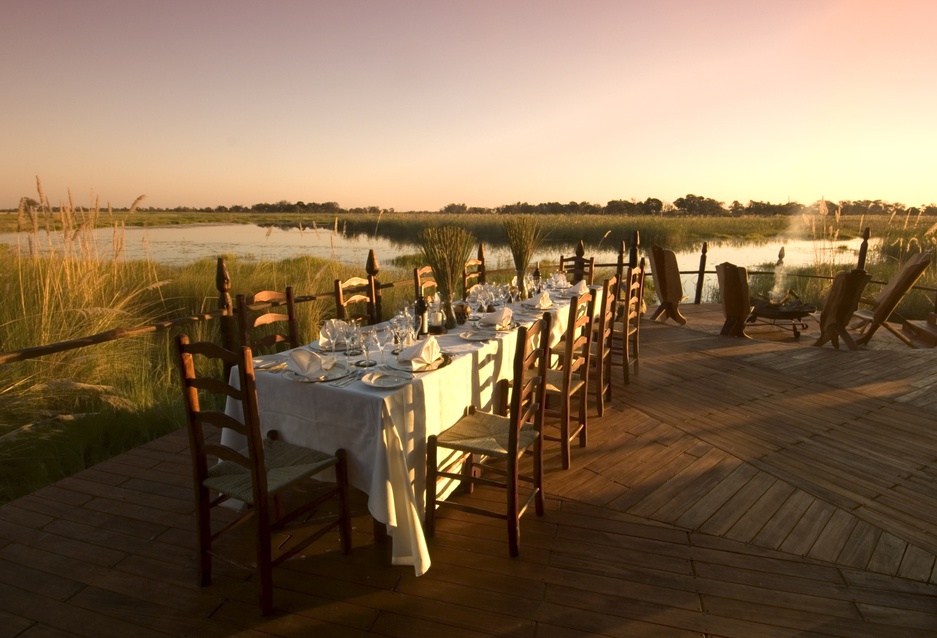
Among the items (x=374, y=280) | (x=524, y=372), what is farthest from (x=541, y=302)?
(x=524, y=372)

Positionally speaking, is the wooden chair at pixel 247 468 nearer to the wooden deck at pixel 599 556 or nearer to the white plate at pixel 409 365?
the wooden deck at pixel 599 556

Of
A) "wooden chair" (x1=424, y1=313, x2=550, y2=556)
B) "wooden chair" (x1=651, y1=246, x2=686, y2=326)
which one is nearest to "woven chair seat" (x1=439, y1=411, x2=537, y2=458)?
"wooden chair" (x1=424, y1=313, x2=550, y2=556)

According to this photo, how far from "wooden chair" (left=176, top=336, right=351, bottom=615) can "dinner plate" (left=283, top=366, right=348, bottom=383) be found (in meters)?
0.25

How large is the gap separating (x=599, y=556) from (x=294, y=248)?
43.2 ft

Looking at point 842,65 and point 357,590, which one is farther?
point 842,65

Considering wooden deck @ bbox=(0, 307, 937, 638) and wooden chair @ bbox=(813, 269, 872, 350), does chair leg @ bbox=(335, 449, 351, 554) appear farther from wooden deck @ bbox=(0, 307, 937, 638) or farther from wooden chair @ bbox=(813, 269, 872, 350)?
wooden chair @ bbox=(813, 269, 872, 350)

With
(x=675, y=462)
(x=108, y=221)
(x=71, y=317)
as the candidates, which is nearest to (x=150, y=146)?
(x=108, y=221)

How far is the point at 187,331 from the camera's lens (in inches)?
211

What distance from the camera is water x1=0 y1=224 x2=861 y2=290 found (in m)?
4.85

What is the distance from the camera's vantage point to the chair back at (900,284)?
496 centimetres

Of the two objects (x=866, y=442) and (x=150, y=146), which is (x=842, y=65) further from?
(x=150, y=146)

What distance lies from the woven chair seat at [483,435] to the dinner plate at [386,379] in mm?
347

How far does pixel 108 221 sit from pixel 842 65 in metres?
9.21

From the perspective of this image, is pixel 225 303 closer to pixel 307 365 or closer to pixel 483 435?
pixel 307 365
